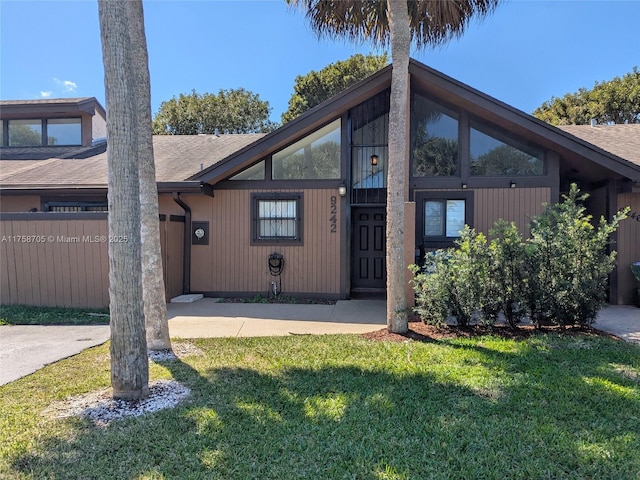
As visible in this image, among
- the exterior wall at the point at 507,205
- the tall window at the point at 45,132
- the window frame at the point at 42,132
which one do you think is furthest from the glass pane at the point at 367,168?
the tall window at the point at 45,132

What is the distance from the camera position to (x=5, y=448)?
2881 millimetres

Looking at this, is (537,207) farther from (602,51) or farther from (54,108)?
(54,108)

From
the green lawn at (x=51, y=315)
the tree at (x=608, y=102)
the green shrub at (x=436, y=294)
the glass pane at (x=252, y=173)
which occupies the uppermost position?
the tree at (x=608, y=102)

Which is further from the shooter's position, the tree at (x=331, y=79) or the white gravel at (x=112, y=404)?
the tree at (x=331, y=79)

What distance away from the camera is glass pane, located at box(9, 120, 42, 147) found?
13023mm

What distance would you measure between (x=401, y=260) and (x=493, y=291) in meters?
1.38

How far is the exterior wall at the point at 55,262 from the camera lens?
304 inches

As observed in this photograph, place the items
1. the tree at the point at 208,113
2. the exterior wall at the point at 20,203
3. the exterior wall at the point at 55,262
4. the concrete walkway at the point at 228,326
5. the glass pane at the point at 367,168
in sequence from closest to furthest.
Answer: the concrete walkway at the point at 228,326 < the exterior wall at the point at 55,262 < the glass pane at the point at 367,168 < the exterior wall at the point at 20,203 < the tree at the point at 208,113

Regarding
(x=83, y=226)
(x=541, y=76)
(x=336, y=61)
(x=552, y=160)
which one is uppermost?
(x=336, y=61)

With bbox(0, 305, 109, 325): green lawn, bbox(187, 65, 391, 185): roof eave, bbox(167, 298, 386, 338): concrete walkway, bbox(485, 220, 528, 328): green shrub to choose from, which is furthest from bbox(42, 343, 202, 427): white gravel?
bbox(187, 65, 391, 185): roof eave

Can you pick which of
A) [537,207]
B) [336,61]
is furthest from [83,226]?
[336,61]

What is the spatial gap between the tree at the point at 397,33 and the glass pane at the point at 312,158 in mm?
2365

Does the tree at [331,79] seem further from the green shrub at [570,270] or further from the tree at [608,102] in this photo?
the green shrub at [570,270]

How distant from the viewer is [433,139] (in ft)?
28.2
